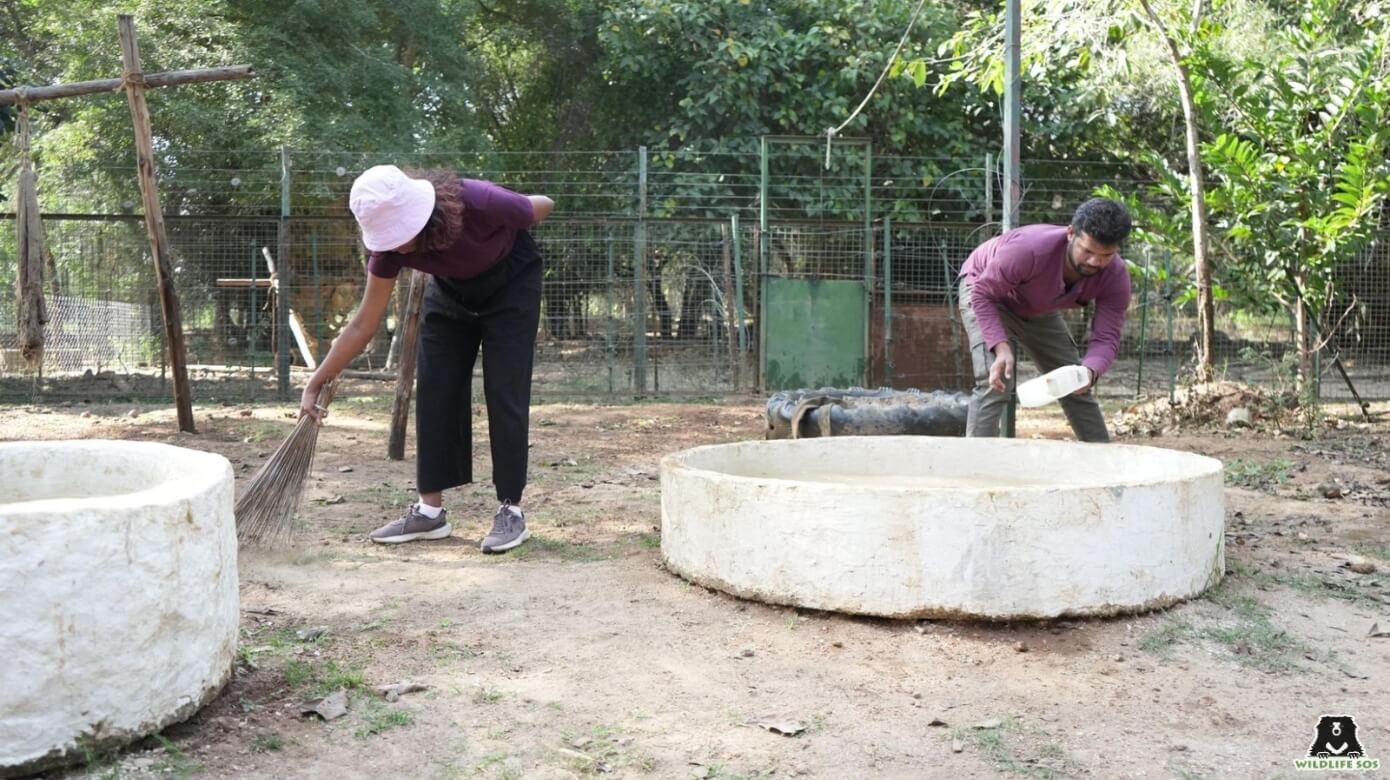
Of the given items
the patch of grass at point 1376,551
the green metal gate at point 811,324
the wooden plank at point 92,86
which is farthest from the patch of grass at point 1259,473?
the wooden plank at point 92,86

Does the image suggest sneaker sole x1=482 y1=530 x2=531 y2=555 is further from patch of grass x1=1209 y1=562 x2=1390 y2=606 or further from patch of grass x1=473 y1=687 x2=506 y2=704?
patch of grass x1=1209 y1=562 x2=1390 y2=606

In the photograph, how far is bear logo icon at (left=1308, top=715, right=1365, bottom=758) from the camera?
2.70 meters

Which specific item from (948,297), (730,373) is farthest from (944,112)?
(730,373)

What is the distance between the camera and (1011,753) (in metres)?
2.68

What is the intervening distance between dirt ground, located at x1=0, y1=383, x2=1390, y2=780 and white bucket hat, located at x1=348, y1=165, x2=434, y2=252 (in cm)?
114

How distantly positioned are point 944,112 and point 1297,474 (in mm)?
8981

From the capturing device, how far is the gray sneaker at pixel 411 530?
455 cm

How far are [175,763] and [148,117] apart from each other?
5.81 m

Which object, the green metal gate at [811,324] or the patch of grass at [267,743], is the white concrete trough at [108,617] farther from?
the green metal gate at [811,324]

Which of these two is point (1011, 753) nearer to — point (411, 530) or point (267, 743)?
point (267, 743)

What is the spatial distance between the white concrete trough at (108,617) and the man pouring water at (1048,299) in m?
3.16

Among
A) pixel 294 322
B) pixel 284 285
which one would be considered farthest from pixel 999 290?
pixel 294 322

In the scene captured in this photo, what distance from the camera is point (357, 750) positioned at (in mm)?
2637

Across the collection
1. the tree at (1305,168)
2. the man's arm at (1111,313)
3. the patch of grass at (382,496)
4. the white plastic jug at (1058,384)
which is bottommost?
the patch of grass at (382,496)
